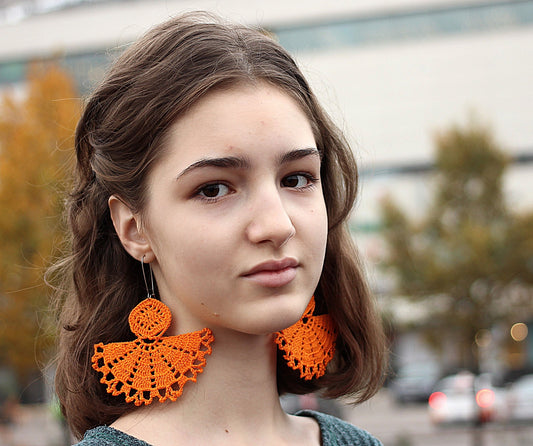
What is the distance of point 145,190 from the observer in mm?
1757

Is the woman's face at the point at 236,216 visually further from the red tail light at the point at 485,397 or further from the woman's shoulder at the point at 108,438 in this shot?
the red tail light at the point at 485,397

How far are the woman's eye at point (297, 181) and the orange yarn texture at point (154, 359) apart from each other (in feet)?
1.26

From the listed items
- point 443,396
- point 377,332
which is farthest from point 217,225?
point 443,396

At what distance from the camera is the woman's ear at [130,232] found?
5.92 ft

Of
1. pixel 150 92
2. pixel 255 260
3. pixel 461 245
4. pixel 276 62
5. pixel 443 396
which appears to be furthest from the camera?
pixel 443 396

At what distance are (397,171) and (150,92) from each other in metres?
26.4

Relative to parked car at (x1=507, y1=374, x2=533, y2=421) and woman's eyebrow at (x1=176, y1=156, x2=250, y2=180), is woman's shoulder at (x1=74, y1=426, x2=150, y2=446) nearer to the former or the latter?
woman's eyebrow at (x1=176, y1=156, x2=250, y2=180)

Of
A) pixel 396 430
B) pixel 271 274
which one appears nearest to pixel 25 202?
pixel 271 274

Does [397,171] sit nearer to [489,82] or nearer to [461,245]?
[489,82]

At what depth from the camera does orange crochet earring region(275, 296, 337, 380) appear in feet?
6.27

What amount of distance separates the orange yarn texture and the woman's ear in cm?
12

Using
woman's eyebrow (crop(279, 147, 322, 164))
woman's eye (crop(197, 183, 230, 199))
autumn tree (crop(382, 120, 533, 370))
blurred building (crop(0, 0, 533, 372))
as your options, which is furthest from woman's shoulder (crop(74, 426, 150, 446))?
blurred building (crop(0, 0, 533, 372))

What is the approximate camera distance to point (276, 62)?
1865 millimetres

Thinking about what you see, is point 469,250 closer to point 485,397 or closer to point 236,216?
point 485,397
